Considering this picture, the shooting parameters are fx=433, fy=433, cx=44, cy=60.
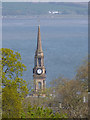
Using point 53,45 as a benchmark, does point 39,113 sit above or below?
below

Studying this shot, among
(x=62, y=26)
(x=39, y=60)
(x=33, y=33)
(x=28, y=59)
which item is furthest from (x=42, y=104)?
(x=62, y=26)

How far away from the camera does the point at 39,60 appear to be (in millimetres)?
18359

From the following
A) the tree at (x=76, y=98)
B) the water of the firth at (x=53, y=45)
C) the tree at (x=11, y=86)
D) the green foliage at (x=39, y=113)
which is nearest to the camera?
the tree at (x=11, y=86)

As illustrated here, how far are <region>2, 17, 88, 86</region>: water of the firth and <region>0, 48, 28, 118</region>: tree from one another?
1371 millimetres

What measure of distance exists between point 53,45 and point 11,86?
2337 centimetres

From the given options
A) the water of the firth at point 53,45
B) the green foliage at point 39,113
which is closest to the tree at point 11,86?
the green foliage at point 39,113

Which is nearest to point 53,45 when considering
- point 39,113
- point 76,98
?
point 39,113

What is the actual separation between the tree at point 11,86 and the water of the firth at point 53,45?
4.50ft

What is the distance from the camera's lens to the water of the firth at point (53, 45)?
1888cm

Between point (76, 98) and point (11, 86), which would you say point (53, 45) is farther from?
point (11, 86)

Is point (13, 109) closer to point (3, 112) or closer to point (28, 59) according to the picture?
point (3, 112)

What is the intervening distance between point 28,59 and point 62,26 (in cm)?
2581

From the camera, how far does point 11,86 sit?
821 centimetres

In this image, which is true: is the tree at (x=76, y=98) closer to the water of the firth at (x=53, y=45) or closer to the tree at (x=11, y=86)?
the water of the firth at (x=53, y=45)
